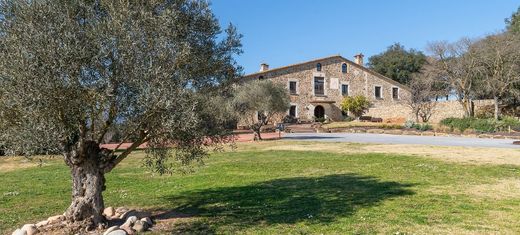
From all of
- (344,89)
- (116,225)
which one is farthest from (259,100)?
(344,89)

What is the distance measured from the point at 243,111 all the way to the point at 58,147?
2725 cm

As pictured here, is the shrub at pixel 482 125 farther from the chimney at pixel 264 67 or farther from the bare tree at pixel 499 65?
the chimney at pixel 264 67

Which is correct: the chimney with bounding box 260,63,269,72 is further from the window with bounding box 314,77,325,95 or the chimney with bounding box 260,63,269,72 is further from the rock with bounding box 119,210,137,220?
the rock with bounding box 119,210,137,220

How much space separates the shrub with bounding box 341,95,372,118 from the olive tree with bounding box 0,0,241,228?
5389 centimetres

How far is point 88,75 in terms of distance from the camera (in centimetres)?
696

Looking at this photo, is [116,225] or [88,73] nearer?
[88,73]

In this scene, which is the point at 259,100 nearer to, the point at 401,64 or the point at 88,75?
the point at 88,75

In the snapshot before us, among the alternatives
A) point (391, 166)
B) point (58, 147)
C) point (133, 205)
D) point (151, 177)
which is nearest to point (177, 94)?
point (58, 147)

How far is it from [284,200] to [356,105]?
168 ft

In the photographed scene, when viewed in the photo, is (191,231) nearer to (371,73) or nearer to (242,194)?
(242,194)

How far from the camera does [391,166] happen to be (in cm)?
1741

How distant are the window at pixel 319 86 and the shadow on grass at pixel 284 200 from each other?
4677 cm

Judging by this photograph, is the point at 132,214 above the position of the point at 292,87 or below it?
below

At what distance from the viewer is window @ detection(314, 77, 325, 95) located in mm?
60969
